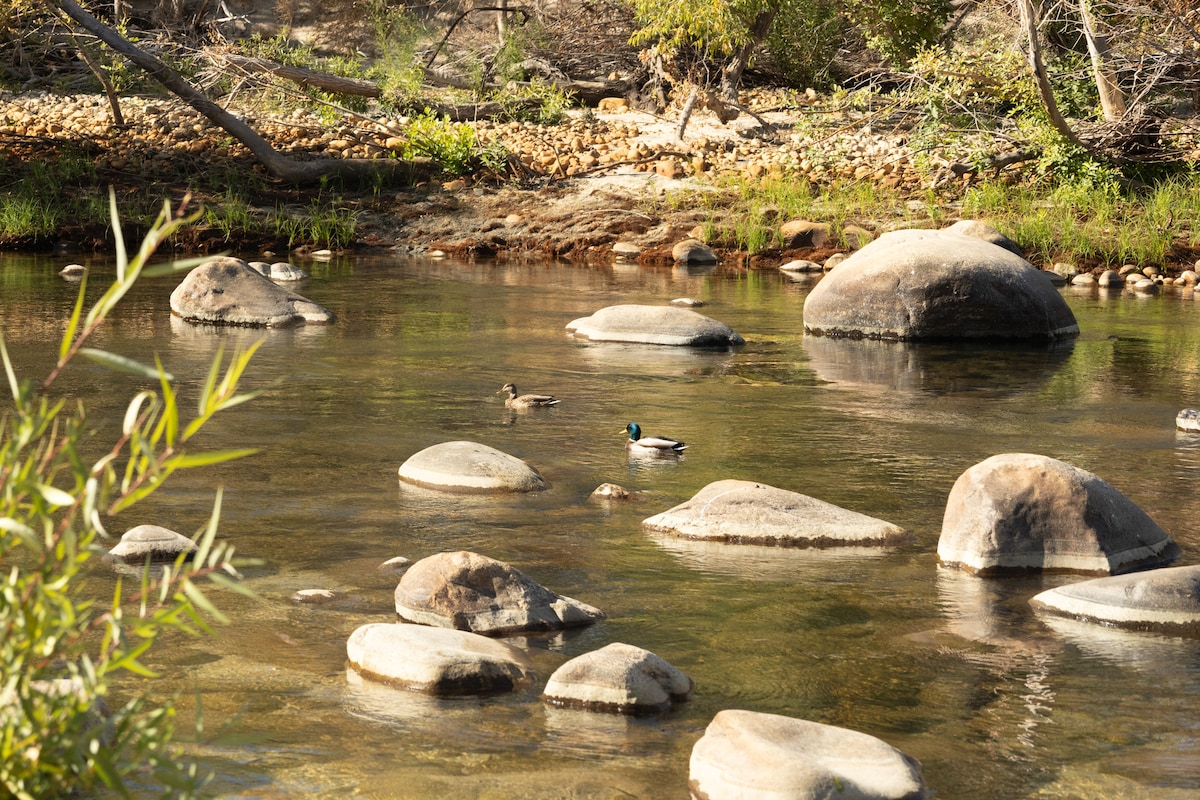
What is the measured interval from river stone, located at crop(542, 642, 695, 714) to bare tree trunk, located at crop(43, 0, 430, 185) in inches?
637

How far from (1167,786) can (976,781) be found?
0.48m

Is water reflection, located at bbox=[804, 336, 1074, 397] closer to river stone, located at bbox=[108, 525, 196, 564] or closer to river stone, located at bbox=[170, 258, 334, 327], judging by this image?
river stone, located at bbox=[170, 258, 334, 327]

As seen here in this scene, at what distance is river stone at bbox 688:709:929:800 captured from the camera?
3516 millimetres

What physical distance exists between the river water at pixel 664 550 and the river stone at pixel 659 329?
0.33 m

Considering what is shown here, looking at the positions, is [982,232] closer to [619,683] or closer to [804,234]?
[804,234]

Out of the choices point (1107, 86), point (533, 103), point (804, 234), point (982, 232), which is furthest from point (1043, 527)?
point (533, 103)

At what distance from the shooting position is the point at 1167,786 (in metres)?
3.68

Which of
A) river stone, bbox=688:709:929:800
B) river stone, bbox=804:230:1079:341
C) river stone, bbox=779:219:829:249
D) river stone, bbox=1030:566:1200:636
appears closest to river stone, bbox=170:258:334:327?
river stone, bbox=804:230:1079:341

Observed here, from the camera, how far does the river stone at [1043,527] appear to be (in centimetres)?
558

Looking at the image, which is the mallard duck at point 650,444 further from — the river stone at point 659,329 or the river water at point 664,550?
the river stone at point 659,329

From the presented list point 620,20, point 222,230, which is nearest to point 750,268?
point 222,230

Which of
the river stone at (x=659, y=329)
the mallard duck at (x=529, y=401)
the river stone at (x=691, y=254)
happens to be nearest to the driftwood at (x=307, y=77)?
the river stone at (x=691, y=254)

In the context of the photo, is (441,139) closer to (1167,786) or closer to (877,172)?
(877,172)

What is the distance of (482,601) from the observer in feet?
15.9
